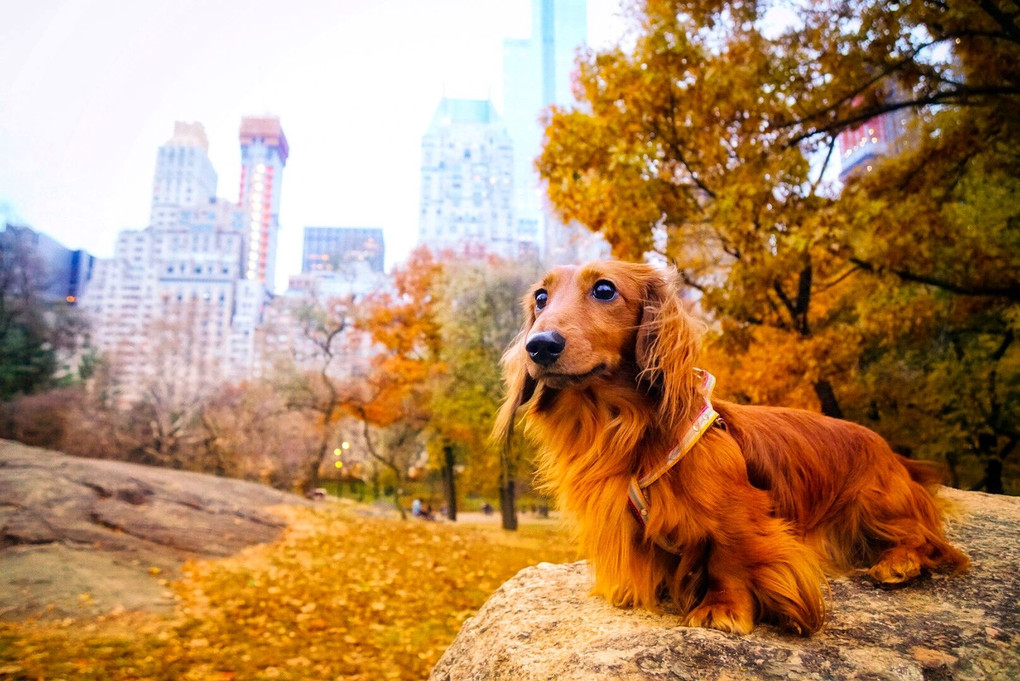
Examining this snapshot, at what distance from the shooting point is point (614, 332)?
1767 mm

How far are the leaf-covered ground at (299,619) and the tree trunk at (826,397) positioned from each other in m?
2.47

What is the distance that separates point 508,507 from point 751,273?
6159mm

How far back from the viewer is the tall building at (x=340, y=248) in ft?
26.5

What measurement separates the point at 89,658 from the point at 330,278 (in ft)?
19.3

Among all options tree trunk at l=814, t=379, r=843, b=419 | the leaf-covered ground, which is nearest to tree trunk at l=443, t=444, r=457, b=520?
the leaf-covered ground

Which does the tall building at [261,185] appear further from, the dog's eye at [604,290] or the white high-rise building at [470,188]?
the dog's eye at [604,290]

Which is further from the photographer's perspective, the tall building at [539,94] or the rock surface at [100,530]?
the tall building at [539,94]

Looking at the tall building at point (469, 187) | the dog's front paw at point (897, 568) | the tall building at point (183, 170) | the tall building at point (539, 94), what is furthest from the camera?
the tall building at point (469, 187)

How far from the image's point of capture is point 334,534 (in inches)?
276

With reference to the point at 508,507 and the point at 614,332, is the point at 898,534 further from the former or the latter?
the point at 508,507

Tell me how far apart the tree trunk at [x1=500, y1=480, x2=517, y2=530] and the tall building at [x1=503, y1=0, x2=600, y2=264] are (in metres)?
3.78

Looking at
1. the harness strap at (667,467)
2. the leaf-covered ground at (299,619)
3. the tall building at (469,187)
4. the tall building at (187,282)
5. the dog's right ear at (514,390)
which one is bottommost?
the leaf-covered ground at (299,619)

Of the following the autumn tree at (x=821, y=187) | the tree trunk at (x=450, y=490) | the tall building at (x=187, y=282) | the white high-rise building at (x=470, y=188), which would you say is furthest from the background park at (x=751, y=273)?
the tree trunk at (x=450, y=490)

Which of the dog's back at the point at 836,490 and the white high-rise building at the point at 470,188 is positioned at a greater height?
the white high-rise building at the point at 470,188
